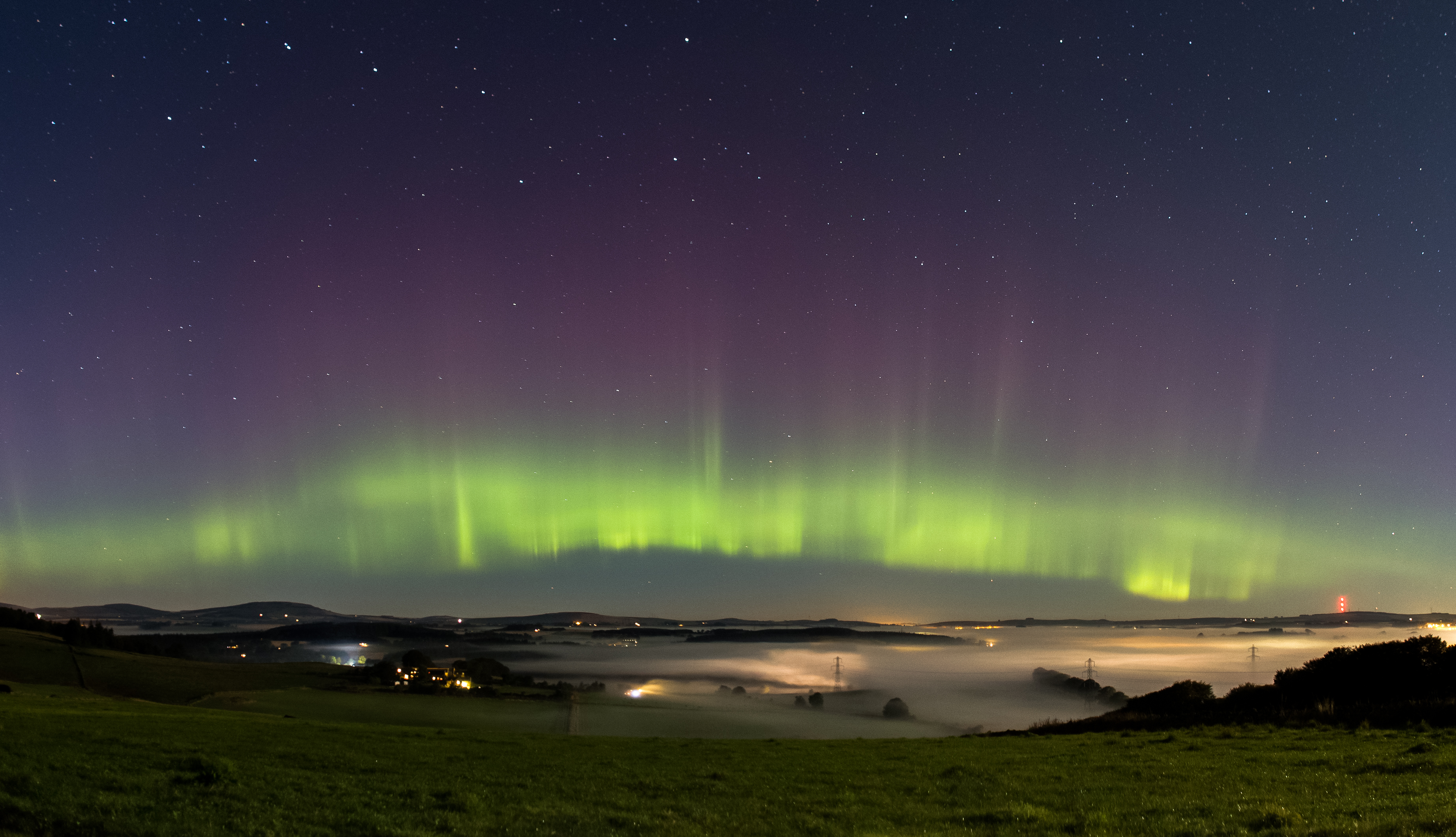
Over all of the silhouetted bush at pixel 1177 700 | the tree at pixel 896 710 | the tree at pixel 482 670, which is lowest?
the tree at pixel 896 710

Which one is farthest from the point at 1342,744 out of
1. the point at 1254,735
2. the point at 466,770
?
the point at 466,770

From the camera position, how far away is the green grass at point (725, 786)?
13.4 metres

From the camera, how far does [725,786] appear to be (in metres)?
19.6

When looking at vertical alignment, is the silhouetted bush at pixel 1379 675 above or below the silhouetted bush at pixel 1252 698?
above

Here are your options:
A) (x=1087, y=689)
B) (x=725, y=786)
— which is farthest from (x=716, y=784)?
(x=1087, y=689)

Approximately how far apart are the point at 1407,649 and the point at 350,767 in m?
53.1

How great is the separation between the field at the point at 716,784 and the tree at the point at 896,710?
107 m

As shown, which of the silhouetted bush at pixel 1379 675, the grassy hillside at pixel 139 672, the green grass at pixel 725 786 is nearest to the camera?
the green grass at pixel 725 786

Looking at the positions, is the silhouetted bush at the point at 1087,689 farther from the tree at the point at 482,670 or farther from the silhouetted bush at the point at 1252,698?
the tree at the point at 482,670

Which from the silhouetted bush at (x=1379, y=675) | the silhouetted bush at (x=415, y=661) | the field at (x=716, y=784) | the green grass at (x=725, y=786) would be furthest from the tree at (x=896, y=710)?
the green grass at (x=725, y=786)

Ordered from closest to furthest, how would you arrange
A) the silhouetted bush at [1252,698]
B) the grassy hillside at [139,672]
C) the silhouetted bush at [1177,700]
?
the silhouetted bush at [1252,698] → the silhouetted bush at [1177,700] → the grassy hillside at [139,672]

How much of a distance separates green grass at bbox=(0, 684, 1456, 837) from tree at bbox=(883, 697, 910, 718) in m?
110

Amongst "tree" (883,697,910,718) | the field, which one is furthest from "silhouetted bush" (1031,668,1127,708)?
the field

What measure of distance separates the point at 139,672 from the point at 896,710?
10963 centimetres
